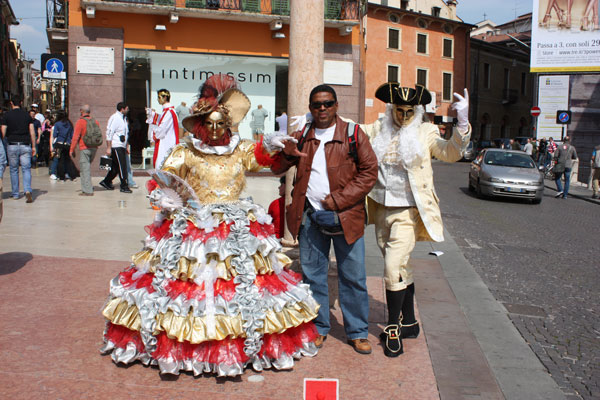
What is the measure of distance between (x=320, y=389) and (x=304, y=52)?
3662 mm

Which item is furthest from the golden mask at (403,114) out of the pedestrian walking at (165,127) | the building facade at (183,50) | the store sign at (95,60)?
the store sign at (95,60)

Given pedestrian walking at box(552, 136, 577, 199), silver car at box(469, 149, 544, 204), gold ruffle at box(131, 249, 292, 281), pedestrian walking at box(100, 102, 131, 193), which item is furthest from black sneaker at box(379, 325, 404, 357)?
pedestrian walking at box(552, 136, 577, 199)

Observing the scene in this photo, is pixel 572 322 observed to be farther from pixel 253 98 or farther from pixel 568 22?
pixel 568 22

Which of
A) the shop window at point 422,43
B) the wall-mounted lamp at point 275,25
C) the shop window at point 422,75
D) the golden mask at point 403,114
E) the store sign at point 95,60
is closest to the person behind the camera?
the golden mask at point 403,114

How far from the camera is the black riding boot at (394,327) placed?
4.14 m

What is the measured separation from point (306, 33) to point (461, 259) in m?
3.79

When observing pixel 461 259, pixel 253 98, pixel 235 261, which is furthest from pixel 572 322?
pixel 253 98

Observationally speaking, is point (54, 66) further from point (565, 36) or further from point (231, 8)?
point (565, 36)

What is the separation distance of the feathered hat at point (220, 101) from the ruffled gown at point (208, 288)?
22cm

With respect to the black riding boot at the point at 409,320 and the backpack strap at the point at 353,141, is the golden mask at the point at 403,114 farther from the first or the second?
the black riding boot at the point at 409,320

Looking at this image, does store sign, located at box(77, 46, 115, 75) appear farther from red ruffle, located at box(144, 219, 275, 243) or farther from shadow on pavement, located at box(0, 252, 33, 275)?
red ruffle, located at box(144, 219, 275, 243)

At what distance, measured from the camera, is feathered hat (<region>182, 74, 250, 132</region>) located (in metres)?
4.09

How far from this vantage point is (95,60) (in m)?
16.9

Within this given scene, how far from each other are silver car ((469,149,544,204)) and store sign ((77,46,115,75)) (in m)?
10.9
